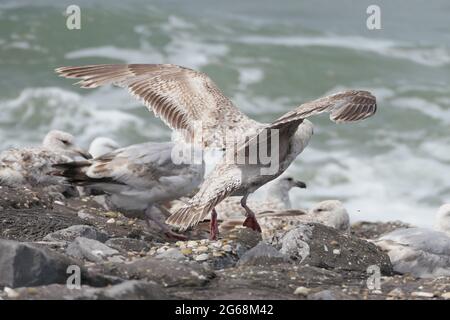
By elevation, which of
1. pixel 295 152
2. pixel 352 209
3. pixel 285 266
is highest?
pixel 295 152

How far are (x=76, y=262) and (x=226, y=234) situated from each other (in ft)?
7.75

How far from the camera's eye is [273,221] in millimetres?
8883

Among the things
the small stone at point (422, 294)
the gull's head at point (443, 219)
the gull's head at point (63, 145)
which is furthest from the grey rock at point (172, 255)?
the gull's head at point (63, 145)

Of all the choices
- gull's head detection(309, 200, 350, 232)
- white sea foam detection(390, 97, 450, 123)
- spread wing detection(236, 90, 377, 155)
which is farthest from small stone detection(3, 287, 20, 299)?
white sea foam detection(390, 97, 450, 123)

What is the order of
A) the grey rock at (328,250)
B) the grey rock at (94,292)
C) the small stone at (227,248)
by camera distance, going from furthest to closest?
the grey rock at (328,250)
the small stone at (227,248)
the grey rock at (94,292)

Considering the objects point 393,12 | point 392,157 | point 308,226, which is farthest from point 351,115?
point 393,12

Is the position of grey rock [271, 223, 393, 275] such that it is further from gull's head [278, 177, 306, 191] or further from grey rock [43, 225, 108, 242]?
gull's head [278, 177, 306, 191]

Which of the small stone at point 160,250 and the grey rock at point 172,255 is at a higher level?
the grey rock at point 172,255

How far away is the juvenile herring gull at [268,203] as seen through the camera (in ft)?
32.3

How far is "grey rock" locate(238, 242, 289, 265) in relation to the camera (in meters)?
6.51

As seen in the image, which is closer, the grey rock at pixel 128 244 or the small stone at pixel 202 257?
the small stone at pixel 202 257

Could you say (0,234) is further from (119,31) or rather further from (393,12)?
(393,12)

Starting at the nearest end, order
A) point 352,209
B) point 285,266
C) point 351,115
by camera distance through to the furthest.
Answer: point 285,266 < point 351,115 < point 352,209

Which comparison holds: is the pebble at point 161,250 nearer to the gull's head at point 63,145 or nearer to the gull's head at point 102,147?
the gull's head at point 63,145
